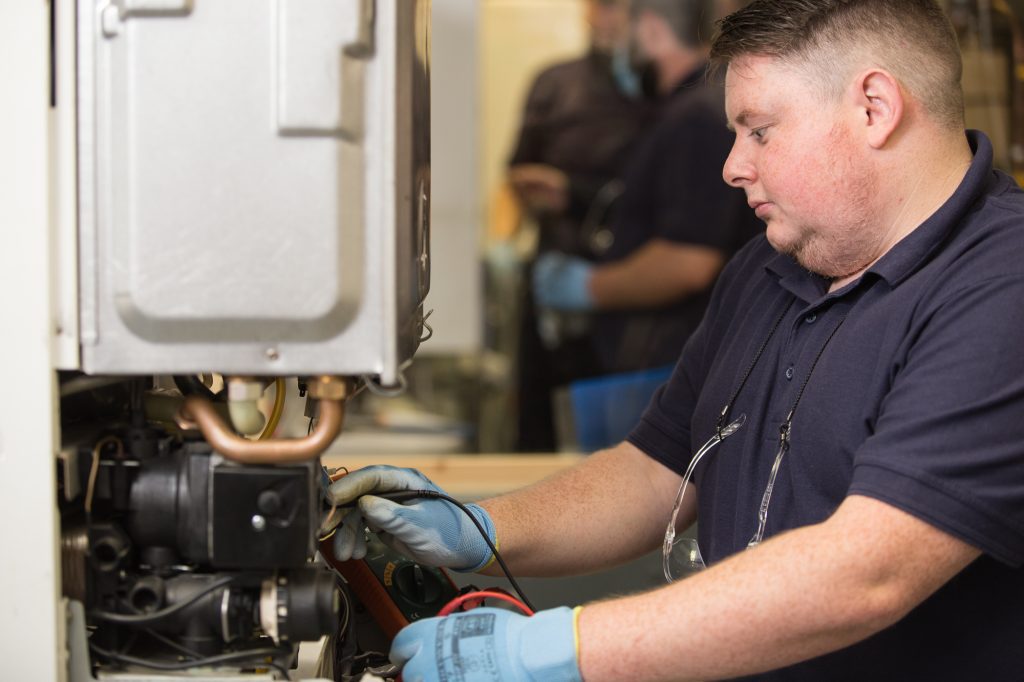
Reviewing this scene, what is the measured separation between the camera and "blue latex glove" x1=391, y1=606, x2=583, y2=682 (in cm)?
106

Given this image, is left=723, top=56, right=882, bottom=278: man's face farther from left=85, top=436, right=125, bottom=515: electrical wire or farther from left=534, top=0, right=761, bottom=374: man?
left=534, top=0, right=761, bottom=374: man

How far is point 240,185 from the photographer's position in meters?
0.94

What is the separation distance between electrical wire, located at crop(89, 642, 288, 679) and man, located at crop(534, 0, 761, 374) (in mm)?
2123

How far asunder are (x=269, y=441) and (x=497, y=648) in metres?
0.30

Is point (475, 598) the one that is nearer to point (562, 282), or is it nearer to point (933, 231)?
point (933, 231)

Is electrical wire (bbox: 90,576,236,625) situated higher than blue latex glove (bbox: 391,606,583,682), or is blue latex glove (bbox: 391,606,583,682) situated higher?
electrical wire (bbox: 90,576,236,625)

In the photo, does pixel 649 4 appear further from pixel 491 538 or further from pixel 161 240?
pixel 161 240

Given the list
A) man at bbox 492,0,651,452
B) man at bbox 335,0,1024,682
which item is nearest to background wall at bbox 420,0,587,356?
man at bbox 492,0,651,452

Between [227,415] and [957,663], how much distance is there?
0.85 meters

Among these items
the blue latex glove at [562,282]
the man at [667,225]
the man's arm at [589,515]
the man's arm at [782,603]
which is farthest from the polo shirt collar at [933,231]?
the blue latex glove at [562,282]

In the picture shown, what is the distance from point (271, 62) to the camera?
926mm

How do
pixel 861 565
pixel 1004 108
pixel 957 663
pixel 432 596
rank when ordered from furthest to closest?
pixel 1004 108 → pixel 432 596 → pixel 957 663 → pixel 861 565

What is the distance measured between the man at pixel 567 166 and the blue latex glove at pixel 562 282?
2.1 inches

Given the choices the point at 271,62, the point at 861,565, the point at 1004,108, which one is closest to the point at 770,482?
the point at 861,565
